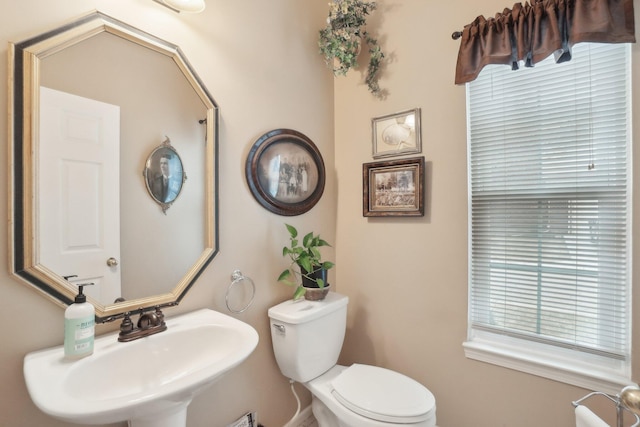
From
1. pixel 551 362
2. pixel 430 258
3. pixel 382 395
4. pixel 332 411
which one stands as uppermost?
pixel 430 258

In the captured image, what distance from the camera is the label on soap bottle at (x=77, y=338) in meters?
0.84

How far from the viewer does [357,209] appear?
1.89 meters

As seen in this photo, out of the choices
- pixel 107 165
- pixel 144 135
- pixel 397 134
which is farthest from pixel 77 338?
pixel 397 134

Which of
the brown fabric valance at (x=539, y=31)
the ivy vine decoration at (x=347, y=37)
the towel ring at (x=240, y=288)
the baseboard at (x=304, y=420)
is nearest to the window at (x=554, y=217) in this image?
A: the brown fabric valance at (x=539, y=31)

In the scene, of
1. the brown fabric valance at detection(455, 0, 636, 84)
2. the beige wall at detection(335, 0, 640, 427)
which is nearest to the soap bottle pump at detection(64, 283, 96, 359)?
the beige wall at detection(335, 0, 640, 427)

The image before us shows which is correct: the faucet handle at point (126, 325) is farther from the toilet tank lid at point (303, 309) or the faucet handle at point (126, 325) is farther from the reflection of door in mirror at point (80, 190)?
the toilet tank lid at point (303, 309)

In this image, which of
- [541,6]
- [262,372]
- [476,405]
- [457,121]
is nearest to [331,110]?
[457,121]

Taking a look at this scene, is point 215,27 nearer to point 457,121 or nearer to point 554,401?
point 457,121

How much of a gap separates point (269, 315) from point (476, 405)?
1171 mm

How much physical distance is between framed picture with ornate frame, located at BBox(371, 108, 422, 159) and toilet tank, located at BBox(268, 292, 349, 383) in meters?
0.95

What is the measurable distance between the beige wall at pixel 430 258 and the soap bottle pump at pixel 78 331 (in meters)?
1.40

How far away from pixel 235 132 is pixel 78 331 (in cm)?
100

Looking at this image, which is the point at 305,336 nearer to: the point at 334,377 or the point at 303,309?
the point at 303,309

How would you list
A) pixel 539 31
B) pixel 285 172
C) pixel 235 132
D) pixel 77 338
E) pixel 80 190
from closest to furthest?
pixel 77 338
pixel 80 190
pixel 539 31
pixel 235 132
pixel 285 172
